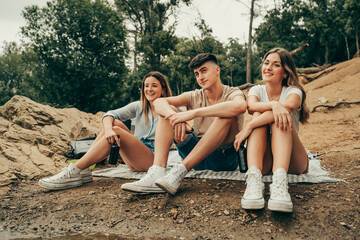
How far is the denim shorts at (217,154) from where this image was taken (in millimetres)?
2484

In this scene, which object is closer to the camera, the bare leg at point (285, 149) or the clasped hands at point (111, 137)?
the bare leg at point (285, 149)

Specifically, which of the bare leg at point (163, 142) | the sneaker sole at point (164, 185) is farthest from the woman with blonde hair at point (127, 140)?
the sneaker sole at point (164, 185)

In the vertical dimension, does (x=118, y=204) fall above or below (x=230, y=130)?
below

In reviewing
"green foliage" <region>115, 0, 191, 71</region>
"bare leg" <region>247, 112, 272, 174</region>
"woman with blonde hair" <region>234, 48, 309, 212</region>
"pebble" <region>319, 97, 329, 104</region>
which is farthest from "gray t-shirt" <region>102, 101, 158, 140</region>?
"green foliage" <region>115, 0, 191, 71</region>

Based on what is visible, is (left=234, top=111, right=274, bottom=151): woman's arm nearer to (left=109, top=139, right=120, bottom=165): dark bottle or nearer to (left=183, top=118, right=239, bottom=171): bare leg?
(left=183, top=118, right=239, bottom=171): bare leg

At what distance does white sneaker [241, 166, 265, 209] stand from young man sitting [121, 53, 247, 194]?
45 centimetres

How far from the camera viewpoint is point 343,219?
5.46 feet

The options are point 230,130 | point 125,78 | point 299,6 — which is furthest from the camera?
point 299,6

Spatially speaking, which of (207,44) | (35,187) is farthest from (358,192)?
(207,44)

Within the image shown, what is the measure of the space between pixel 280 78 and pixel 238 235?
1.52 m

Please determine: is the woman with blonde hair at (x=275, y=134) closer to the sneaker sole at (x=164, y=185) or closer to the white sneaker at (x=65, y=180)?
the sneaker sole at (x=164, y=185)

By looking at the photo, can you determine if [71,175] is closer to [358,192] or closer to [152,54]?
[358,192]

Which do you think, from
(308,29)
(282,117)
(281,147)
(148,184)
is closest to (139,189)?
(148,184)

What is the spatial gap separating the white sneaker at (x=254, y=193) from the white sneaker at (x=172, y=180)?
1.83 ft
